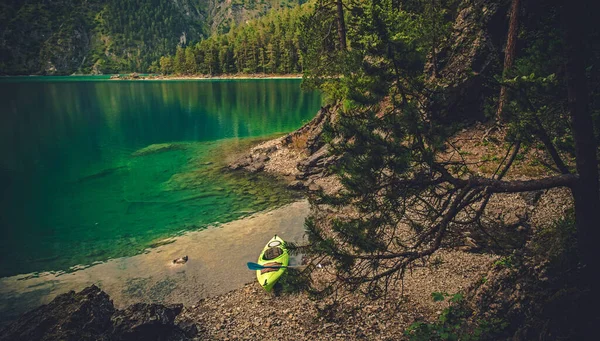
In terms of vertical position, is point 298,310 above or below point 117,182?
above

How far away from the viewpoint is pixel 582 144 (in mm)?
6168

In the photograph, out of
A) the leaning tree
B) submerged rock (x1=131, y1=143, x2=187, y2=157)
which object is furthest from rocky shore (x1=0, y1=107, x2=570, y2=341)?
submerged rock (x1=131, y1=143, x2=187, y2=157)

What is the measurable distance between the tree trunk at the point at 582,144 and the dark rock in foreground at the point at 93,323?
12.7 meters

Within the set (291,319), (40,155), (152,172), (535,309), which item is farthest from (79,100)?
(535,309)

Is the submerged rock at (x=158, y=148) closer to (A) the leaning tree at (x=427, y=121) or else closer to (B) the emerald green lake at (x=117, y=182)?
(B) the emerald green lake at (x=117, y=182)

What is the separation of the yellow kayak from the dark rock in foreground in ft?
12.8

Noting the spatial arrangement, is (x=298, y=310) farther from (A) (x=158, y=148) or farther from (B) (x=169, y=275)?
(A) (x=158, y=148)

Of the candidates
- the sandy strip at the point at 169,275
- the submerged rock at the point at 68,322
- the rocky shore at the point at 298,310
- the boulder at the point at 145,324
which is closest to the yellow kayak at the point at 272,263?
the rocky shore at the point at 298,310

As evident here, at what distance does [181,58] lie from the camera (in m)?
192

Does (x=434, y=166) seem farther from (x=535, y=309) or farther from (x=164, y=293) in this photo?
(x=164, y=293)

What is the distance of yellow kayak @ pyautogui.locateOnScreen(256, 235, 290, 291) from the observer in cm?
1585

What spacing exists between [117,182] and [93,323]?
980 inches

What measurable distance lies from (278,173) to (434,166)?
27179 mm

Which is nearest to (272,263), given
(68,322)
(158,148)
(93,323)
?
(93,323)
